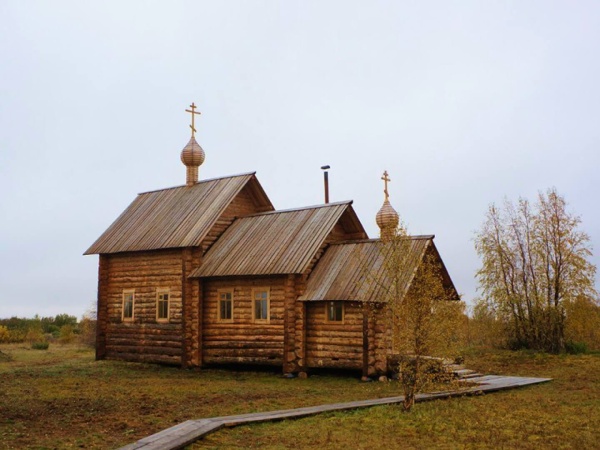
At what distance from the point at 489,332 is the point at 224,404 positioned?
1911cm

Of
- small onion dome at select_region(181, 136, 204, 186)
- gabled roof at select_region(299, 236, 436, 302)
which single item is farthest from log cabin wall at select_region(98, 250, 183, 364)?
gabled roof at select_region(299, 236, 436, 302)

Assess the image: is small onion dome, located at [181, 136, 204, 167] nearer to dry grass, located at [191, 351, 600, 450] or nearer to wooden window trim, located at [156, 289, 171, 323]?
wooden window trim, located at [156, 289, 171, 323]

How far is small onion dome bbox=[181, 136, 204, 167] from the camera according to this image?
101 feet

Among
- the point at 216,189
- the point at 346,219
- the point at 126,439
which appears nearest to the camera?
the point at 126,439

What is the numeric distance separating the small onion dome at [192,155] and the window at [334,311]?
1192 centimetres

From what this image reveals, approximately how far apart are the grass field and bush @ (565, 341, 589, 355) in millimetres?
5127

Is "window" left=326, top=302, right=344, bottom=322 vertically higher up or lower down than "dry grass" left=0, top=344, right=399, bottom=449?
higher up

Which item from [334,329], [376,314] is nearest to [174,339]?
[334,329]

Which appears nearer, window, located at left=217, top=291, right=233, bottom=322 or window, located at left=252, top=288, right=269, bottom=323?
window, located at left=252, top=288, right=269, bottom=323

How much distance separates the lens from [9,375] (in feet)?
71.9

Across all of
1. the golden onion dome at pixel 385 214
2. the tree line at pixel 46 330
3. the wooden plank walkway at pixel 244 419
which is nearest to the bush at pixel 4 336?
the tree line at pixel 46 330

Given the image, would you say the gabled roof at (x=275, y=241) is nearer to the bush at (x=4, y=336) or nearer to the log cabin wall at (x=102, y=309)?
the log cabin wall at (x=102, y=309)

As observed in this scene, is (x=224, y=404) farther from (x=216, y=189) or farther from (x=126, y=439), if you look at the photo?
(x=216, y=189)

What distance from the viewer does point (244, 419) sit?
12922 millimetres
